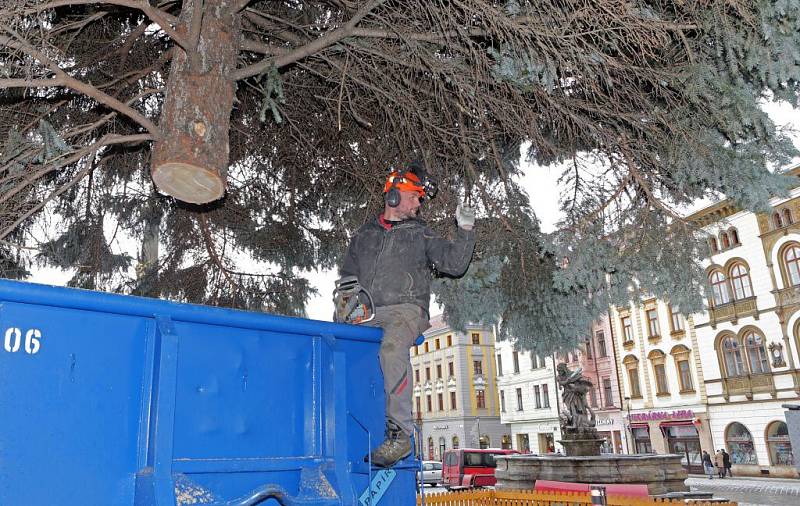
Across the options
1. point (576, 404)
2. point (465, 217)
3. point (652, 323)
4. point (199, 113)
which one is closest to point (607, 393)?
point (652, 323)

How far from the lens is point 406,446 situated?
141 inches

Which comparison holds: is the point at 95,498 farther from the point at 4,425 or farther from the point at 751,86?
the point at 751,86

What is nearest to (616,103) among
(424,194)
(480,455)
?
(424,194)

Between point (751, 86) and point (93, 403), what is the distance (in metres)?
4.98

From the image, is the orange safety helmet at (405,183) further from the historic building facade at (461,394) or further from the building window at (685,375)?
the historic building facade at (461,394)

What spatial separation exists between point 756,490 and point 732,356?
10.4 metres

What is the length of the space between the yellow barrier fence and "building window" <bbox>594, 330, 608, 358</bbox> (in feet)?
105

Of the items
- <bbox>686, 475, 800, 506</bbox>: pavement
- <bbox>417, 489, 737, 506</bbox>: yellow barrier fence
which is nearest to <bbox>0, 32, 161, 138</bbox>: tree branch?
<bbox>417, 489, 737, 506</bbox>: yellow barrier fence

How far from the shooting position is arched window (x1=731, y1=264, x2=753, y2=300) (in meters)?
31.8

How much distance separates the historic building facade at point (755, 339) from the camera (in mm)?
28938

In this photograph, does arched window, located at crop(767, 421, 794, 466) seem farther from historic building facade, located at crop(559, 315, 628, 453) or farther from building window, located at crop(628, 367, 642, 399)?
historic building facade, located at crop(559, 315, 628, 453)

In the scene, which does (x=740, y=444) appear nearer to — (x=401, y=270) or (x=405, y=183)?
(x=405, y=183)

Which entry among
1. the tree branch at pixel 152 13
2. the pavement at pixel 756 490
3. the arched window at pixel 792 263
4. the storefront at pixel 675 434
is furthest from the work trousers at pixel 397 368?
the storefront at pixel 675 434

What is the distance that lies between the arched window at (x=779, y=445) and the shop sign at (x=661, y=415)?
496 cm
